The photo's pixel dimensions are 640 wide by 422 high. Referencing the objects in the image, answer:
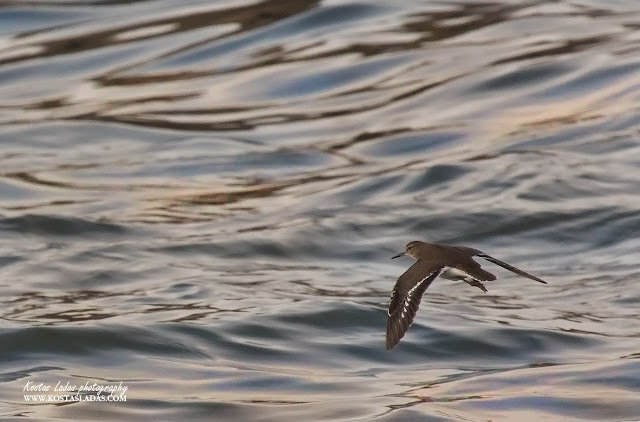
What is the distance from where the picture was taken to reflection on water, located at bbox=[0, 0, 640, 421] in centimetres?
1003

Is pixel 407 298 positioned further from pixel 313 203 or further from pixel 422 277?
pixel 313 203

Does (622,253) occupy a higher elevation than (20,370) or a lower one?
lower

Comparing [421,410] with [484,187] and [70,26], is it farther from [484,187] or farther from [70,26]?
[70,26]

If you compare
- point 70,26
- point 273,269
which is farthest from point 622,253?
point 70,26

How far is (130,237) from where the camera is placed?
13773 mm

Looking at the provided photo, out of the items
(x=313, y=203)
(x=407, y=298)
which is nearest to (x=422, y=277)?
(x=407, y=298)

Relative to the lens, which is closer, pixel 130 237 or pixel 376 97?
pixel 130 237

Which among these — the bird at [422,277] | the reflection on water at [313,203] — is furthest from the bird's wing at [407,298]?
the reflection on water at [313,203]

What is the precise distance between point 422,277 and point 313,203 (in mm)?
6685

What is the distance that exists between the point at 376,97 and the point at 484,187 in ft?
8.97

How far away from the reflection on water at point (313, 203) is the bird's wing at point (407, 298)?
4.13 feet

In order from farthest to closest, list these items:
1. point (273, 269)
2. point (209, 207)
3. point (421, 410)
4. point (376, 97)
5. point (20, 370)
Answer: point (376, 97), point (209, 207), point (273, 269), point (20, 370), point (421, 410)

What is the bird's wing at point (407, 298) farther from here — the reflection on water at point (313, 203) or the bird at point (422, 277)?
the reflection on water at point (313, 203)

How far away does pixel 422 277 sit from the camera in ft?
25.8
